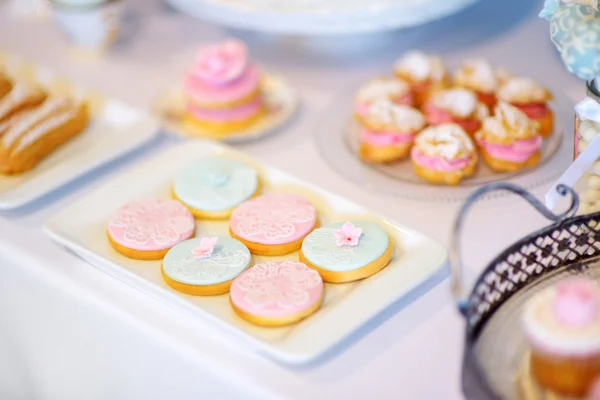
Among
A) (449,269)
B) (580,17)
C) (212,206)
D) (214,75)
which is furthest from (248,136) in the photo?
(580,17)

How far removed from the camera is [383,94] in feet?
3.43

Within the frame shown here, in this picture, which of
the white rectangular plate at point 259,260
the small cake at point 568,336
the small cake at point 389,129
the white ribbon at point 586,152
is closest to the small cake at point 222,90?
the white rectangular plate at point 259,260

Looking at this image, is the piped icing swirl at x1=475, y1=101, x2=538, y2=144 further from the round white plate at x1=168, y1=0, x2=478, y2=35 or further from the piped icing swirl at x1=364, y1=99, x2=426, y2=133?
the round white plate at x1=168, y1=0, x2=478, y2=35

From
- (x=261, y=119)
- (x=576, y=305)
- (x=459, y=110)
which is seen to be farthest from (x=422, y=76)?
(x=576, y=305)

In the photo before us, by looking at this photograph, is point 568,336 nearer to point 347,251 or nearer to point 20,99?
point 347,251

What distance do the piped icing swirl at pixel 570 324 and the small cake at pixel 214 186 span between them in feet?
1.40

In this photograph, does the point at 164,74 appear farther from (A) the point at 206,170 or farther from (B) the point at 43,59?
(A) the point at 206,170

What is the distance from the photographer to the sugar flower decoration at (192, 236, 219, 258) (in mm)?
829

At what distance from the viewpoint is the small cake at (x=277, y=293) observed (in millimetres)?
754

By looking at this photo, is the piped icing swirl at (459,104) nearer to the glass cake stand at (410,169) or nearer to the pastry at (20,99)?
the glass cake stand at (410,169)

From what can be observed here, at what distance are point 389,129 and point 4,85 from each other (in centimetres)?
57

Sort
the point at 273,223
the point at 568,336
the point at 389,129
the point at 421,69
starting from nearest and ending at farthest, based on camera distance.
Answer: the point at 568,336 < the point at 273,223 < the point at 389,129 < the point at 421,69

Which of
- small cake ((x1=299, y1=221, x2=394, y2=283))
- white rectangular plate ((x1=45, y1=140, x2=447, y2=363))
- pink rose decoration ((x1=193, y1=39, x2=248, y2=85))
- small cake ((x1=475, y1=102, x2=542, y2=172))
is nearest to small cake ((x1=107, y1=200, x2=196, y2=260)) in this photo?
white rectangular plate ((x1=45, y1=140, x2=447, y2=363))

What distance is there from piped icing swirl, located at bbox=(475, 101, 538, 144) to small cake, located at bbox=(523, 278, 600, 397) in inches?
14.9
